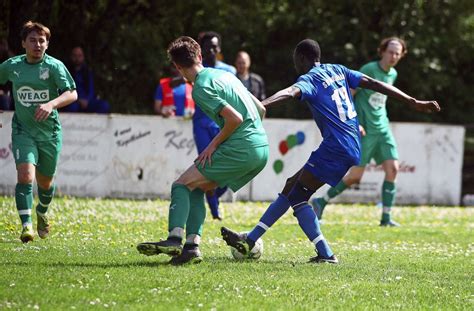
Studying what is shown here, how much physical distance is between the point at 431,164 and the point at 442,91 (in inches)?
204

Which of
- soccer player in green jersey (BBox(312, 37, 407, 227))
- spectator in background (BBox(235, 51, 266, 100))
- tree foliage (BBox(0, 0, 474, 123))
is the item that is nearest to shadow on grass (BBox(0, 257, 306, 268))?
soccer player in green jersey (BBox(312, 37, 407, 227))

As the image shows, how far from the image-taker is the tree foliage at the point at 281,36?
22969 mm

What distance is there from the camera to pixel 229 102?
862 cm

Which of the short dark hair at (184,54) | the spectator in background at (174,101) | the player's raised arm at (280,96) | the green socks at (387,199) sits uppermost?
the short dark hair at (184,54)

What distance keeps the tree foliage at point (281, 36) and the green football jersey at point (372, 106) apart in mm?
8990

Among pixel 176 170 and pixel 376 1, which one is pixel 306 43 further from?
pixel 376 1

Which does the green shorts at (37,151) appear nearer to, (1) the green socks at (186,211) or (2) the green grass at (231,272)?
(2) the green grass at (231,272)

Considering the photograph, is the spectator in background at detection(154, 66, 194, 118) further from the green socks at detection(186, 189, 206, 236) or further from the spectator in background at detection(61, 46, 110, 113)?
the green socks at detection(186, 189, 206, 236)

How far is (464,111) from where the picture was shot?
24688 mm

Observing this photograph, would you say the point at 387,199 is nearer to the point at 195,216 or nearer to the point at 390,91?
the point at 390,91

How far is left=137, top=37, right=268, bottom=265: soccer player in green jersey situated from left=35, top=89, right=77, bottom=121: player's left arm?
1814 millimetres

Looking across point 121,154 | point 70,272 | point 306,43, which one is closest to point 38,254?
point 70,272

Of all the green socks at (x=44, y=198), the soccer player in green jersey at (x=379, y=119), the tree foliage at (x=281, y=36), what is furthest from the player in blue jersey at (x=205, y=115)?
the tree foliage at (x=281, y=36)

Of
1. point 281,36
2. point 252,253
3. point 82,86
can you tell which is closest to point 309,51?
point 252,253
